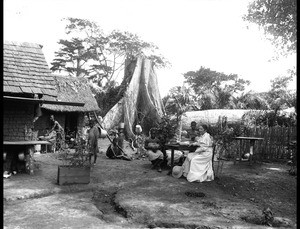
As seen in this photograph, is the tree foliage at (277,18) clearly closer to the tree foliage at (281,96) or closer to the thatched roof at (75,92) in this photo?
the tree foliage at (281,96)

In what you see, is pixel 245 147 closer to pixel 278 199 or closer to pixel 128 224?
pixel 278 199

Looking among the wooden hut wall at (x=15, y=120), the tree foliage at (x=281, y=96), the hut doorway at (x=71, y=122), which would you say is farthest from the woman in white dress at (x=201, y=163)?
the hut doorway at (x=71, y=122)

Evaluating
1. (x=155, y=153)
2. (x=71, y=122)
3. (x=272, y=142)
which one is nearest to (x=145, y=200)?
(x=155, y=153)

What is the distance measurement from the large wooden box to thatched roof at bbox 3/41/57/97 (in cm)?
254

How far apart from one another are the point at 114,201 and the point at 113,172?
8.89 ft

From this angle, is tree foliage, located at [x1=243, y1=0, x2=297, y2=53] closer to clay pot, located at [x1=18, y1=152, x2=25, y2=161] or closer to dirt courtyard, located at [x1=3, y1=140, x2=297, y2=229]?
dirt courtyard, located at [x1=3, y1=140, x2=297, y2=229]

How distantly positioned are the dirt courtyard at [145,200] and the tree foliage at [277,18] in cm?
550

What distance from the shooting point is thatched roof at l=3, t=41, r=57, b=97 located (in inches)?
335

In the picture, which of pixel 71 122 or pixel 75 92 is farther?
pixel 71 122

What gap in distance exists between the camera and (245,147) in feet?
40.2

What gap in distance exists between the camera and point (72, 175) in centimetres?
725

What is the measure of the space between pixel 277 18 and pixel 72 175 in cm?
900

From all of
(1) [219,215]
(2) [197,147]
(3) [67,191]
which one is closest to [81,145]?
(3) [67,191]

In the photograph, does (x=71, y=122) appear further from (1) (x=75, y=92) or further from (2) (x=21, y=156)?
(2) (x=21, y=156)
